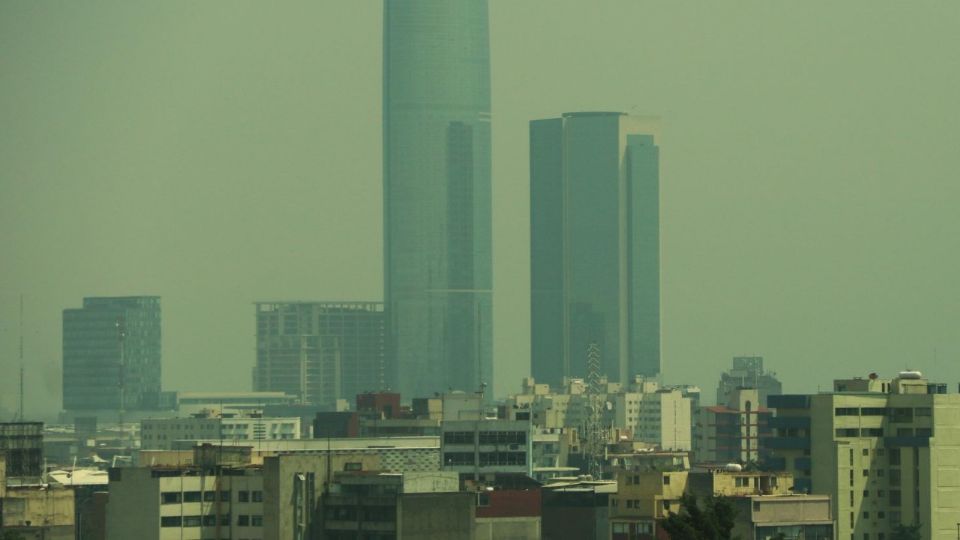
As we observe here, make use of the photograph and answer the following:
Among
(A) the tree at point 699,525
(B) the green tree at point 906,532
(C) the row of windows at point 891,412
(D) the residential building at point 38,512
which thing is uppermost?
(C) the row of windows at point 891,412

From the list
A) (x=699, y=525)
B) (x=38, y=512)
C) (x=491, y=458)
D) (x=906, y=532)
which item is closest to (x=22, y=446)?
(x=38, y=512)

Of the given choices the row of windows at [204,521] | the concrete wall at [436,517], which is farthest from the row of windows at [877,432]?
the row of windows at [204,521]

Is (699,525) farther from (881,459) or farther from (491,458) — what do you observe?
(491,458)

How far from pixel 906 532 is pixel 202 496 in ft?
89.9

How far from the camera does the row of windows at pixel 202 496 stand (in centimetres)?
9756

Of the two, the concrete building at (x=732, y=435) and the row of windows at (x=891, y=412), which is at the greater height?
the row of windows at (x=891, y=412)

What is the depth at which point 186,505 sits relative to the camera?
3866 inches

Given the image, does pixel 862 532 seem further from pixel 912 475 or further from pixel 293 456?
Answer: pixel 293 456

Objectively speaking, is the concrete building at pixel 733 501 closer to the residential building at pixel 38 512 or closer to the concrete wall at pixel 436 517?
the concrete wall at pixel 436 517

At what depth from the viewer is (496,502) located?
106125 millimetres

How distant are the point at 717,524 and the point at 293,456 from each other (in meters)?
25.2

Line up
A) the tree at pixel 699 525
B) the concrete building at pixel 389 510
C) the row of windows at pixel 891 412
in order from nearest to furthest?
the tree at pixel 699 525 → the concrete building at pixel 389 510 → the row of windows at pixel 891 412

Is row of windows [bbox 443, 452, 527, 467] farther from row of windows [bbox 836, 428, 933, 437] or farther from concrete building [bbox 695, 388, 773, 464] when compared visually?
concrete building [bbox 695, 388, 773, 464]

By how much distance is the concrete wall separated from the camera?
91438 mm
